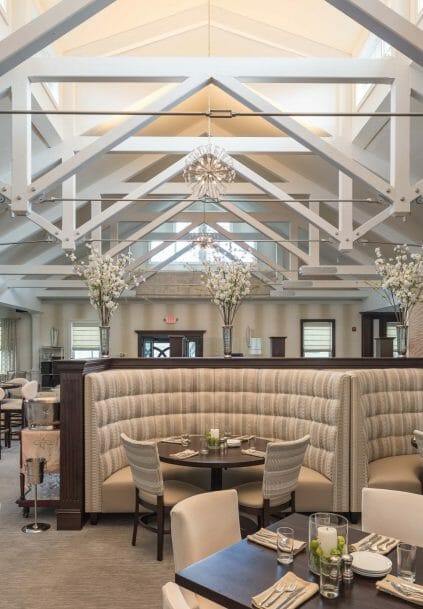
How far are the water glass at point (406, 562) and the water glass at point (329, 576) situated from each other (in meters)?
0.29

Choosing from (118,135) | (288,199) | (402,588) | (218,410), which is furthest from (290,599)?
(288,199)

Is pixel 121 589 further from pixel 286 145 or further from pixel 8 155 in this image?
pixel 286 145

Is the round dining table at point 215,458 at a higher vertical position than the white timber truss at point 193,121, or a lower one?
lower

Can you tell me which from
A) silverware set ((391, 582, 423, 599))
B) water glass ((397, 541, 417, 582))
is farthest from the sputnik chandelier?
silverware set ((391, 582, 423, 599))

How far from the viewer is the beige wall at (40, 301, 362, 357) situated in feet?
54.0

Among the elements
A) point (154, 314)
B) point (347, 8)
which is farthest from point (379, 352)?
point (154, 314)

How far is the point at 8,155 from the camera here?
25.9ft

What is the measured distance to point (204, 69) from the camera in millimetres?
6367

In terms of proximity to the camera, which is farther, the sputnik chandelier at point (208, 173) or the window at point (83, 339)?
the window at point (83, 339)

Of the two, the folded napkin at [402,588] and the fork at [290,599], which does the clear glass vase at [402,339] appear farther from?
the fork at [290,599]

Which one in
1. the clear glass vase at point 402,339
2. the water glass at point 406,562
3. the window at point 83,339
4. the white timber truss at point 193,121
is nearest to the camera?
the water glass at point 406,562

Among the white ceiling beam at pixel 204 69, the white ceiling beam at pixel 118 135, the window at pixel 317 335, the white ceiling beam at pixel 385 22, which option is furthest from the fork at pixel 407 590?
the window at pixel 317 335

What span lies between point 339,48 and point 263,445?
642cm

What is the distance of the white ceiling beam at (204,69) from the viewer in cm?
626
